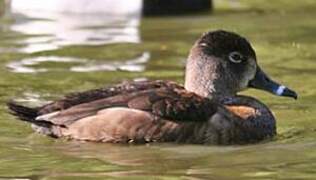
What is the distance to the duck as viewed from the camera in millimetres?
8609

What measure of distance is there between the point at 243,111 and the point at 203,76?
39cm

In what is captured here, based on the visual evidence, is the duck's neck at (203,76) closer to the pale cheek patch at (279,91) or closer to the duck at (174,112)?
the duck at (174,112)

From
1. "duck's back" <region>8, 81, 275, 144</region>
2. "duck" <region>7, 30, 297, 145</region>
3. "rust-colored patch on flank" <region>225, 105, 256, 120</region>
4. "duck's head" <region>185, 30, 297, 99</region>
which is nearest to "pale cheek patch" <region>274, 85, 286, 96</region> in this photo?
"duck's head" <region>185, 30, 297, 99</region>

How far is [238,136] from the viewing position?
876cm

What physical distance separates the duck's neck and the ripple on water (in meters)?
3.14

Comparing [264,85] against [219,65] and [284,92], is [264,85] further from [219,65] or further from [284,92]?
[219,65]

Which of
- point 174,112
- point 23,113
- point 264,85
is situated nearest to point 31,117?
point 23,113

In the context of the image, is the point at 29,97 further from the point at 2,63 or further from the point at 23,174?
the point at 23,174

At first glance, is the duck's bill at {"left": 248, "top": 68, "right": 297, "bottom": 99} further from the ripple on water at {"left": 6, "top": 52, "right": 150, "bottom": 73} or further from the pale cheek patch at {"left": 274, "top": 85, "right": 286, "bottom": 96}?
the ripple on water at {"left": 6, "top": 52, "right": 150, "bottom": 73}

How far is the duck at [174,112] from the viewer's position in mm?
8609

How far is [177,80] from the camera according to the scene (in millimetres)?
11617

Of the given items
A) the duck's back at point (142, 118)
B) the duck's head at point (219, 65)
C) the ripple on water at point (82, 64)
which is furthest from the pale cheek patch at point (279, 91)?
the ripple on water at point (82, 64)

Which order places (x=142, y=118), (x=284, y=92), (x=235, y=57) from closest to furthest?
(x=142, y=118) → (x=235, y=57) → (x=284, y=92)

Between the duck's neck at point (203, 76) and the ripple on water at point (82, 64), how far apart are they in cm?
314
